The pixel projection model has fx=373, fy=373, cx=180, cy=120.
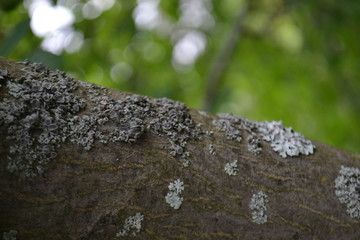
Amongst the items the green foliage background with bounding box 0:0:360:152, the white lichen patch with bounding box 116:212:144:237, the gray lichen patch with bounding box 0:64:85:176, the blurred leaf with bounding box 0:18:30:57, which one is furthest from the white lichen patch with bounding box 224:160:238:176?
the green foliage background with bounding box 0:0:360:152

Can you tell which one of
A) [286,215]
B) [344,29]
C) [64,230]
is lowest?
[64,230]

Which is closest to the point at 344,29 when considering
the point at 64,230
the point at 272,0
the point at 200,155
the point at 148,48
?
the point at 272,0

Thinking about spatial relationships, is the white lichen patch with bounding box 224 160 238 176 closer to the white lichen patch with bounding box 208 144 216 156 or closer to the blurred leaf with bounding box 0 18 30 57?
the white lichen patch with bounding box 208 144 216 156

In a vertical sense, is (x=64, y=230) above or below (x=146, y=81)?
below

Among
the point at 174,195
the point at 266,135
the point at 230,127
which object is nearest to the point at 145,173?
the point at 174,195

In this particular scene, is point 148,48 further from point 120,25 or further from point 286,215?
point 286,215

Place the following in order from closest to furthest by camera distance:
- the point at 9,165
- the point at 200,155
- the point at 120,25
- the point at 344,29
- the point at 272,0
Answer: the point at 9,165 → the point at 200,155 → the point at 120,25 → the point at 344,29 → the point at 272,0

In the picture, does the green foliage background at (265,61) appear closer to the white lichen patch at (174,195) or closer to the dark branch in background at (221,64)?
the dark branch in background at (221,64)
